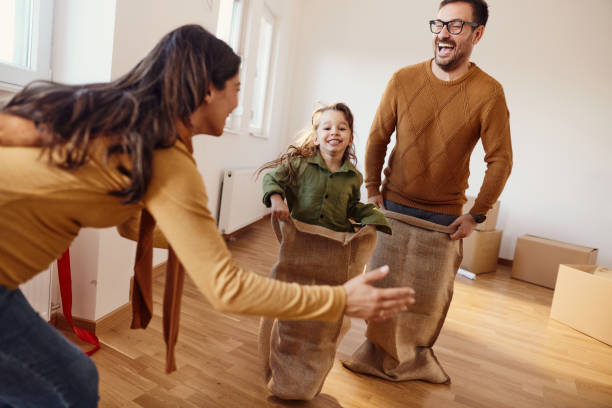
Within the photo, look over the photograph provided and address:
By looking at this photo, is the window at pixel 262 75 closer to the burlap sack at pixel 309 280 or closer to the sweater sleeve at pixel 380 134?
the sweater sleeve at pixel 380 134

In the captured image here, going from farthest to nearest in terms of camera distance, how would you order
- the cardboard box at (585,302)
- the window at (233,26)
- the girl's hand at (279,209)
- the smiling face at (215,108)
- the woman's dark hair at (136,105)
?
the window at (233,26) → the cardboard box at (585,302) → the girl's hand at (279,209) → the smiling face at (215,108) → the woman's dark hair at (136,105)

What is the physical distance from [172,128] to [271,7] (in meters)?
3.92

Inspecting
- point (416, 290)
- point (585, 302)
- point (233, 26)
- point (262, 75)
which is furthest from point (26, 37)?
point (585, 302)

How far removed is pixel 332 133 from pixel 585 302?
91.5 inches

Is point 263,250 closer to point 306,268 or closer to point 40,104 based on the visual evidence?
point 306,268

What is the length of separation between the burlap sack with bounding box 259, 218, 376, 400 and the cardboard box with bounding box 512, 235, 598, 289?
3.06m

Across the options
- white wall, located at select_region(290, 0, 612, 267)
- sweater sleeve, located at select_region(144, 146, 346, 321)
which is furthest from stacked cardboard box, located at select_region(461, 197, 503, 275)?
sweater sleeve, located at select_region(144, 146, 346, 321)

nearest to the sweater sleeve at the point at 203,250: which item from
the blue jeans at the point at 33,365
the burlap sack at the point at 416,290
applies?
the blue jeans at the point at 33,365

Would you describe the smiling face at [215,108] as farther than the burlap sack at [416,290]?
No

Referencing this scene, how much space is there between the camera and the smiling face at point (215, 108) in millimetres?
913

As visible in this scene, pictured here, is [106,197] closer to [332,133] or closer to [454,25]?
[332,133]

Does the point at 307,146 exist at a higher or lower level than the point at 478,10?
lower

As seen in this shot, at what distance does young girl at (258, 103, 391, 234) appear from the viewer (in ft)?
5.27

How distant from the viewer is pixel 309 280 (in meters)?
1.55
